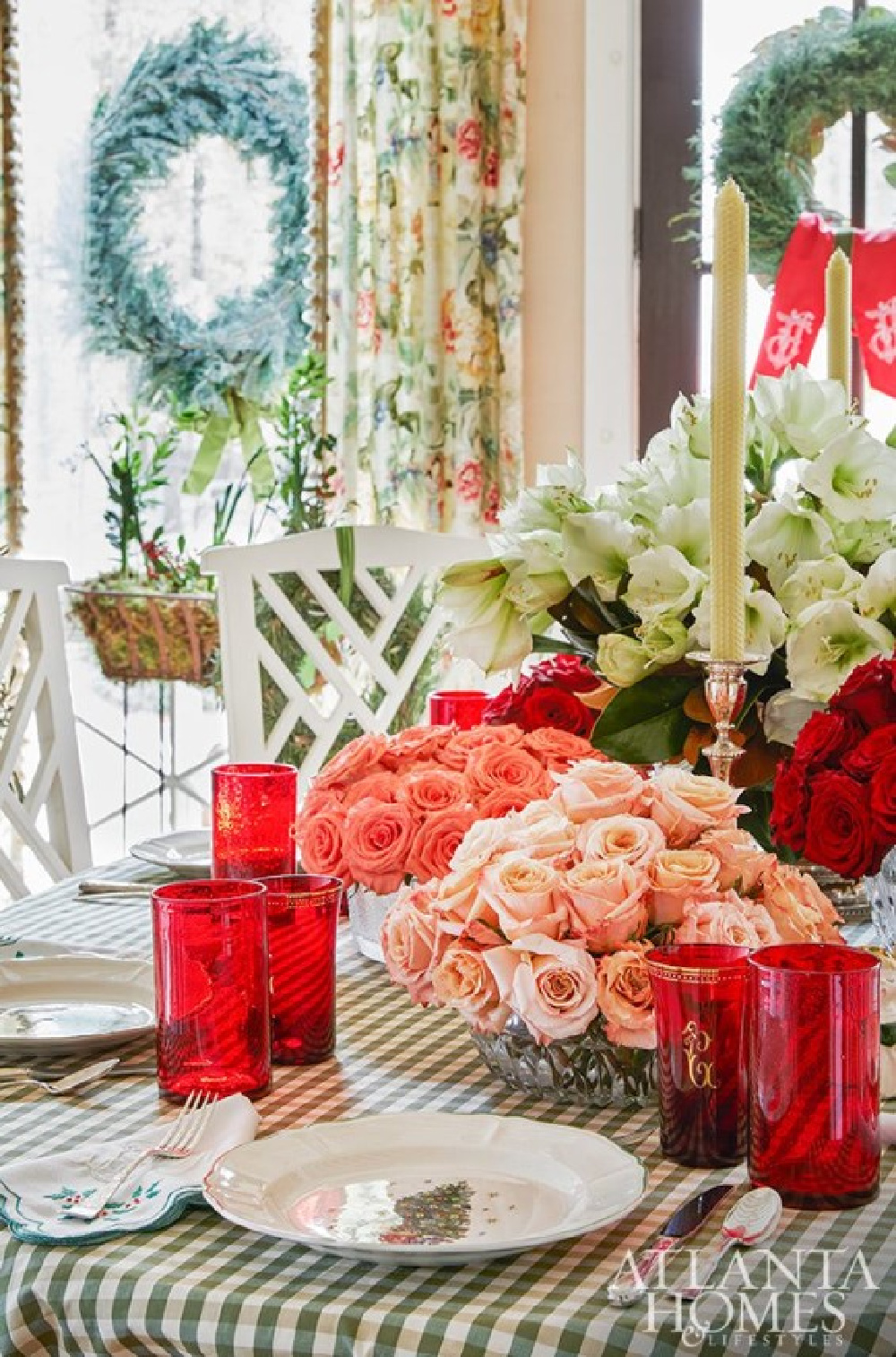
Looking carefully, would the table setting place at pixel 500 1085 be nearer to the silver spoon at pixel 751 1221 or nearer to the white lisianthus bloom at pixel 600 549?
the silver spoon at pixel 751 1221

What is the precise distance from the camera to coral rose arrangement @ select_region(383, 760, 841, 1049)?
95cm

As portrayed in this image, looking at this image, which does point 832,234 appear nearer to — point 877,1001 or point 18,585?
point 18,585

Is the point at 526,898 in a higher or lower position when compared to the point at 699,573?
lower

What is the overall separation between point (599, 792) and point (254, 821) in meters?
0.44

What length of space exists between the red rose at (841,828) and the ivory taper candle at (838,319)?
552 millimetres

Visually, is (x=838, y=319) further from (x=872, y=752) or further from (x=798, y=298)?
(x=798, y=298)

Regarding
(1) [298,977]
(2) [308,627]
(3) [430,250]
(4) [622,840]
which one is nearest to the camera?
(4) [622,840]

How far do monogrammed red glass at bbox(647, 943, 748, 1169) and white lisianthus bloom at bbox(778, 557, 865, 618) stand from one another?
45cm

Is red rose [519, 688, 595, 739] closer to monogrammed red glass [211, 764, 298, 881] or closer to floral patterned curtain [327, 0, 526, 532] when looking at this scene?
monogrammed red glass [211, 764, 298, 881]

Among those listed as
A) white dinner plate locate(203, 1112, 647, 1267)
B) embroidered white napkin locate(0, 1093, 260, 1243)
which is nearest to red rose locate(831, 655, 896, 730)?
white dinner plate locate(203, 1112, 647, 1267)

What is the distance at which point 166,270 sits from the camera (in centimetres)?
362

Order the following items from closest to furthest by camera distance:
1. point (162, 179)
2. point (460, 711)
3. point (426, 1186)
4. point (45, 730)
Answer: point (426, 1186)
point (460, 711)
point (45, 730)
point (162, 179)

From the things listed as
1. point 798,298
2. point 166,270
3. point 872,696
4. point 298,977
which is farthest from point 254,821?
point 166,270

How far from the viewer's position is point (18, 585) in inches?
88.1
